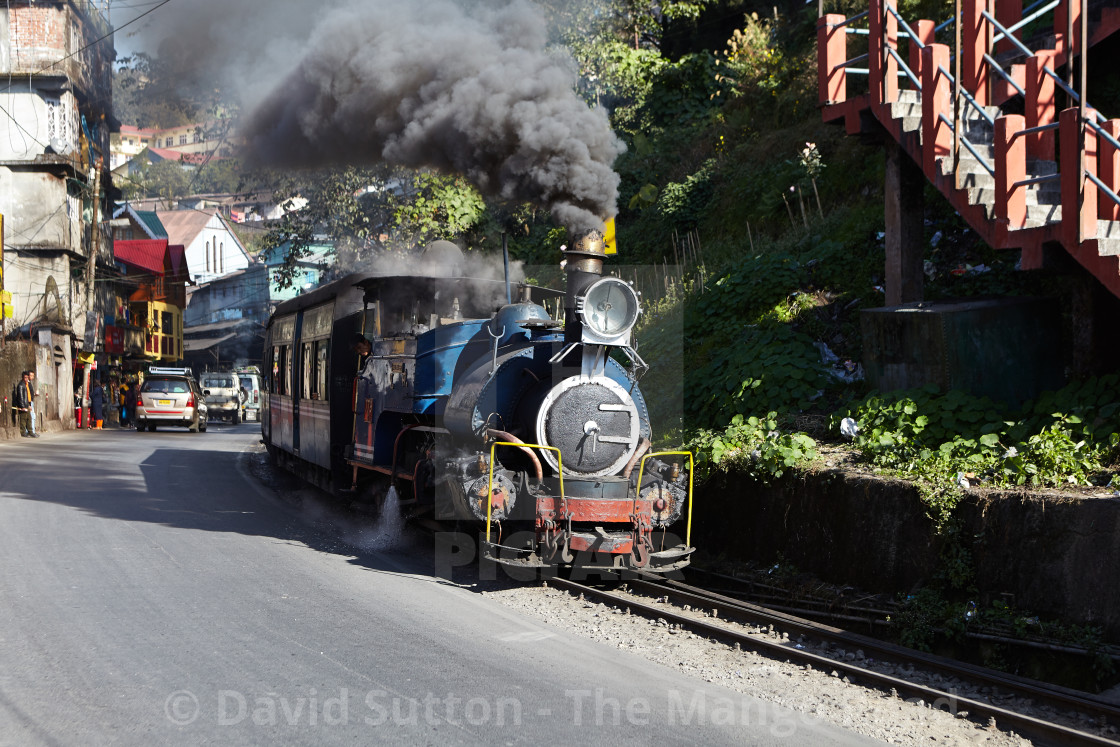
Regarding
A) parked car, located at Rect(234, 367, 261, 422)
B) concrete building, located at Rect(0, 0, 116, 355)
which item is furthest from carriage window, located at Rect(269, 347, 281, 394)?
parked car, located at Rect(234, 367, 261, 422)

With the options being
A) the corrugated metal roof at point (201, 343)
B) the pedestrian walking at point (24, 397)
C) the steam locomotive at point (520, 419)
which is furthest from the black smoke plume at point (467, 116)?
the corrugated metal roof at point (201, 343)

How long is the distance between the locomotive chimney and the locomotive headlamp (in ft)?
0.47

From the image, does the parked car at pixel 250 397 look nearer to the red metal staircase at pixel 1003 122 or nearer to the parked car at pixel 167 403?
the parked car at pixel 167 403

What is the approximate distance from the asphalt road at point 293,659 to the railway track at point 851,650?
90 cm

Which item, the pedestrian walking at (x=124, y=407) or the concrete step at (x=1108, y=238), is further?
the pedestrian walking at (x=124, y=407)

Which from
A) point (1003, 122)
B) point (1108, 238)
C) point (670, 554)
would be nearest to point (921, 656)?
point (670, 554)

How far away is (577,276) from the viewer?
8219mm

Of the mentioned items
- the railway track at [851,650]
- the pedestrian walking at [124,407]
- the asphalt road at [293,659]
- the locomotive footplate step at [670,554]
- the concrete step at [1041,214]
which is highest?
the concrete step at [1041,214]

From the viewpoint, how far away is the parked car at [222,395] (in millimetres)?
36156

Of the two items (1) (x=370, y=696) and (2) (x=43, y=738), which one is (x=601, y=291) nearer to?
(1) (x=370, y=696)

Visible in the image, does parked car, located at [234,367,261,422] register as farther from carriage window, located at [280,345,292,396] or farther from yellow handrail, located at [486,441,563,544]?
yellow handrail, located at [486,441,563,544]

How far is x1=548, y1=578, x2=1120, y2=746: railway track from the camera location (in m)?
5.27

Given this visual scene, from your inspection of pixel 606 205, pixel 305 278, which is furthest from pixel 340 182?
pixel 305 278

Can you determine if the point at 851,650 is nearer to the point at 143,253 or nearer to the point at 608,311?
the point at 608,311
